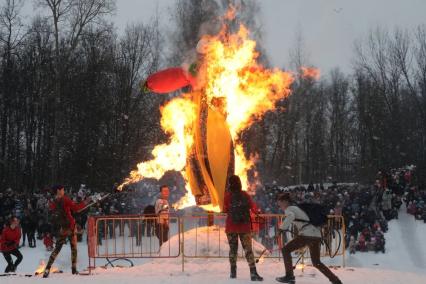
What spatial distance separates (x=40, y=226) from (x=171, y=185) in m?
11.5

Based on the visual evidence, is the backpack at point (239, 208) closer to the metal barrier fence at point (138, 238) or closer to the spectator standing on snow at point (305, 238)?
the spectator standing on snow at point (305, 238)

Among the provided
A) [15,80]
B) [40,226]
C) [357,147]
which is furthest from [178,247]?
[357,147]

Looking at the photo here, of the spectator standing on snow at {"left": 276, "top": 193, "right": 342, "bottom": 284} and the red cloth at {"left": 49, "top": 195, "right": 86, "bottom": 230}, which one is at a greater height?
the red cloth at {"left": 49, "top": 195, "right": 86, "bottom": 230}

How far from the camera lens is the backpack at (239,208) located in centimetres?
1047

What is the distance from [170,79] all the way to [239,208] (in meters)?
4.69

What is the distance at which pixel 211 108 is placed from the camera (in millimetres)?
13844

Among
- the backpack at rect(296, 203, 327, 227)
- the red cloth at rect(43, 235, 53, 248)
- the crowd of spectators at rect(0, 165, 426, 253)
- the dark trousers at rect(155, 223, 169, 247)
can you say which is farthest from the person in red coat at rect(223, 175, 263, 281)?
the red cloth at rect(43, 235, 53, 248)

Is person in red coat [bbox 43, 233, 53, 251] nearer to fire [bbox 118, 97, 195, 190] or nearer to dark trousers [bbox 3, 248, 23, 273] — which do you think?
dark trousers [bbox 3, 248, 23, 273]

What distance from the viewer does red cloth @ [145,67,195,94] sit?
1411 cm

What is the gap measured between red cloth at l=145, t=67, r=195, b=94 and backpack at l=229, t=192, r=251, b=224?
4.28 m

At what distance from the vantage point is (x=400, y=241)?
22469 mm

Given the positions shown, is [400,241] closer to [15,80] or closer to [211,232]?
[211,232]

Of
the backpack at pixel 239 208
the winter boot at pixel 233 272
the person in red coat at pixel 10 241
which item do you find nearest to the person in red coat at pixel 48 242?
the person in red coat at pixel 10 241

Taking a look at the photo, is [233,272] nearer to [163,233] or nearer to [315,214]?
[315,214]
